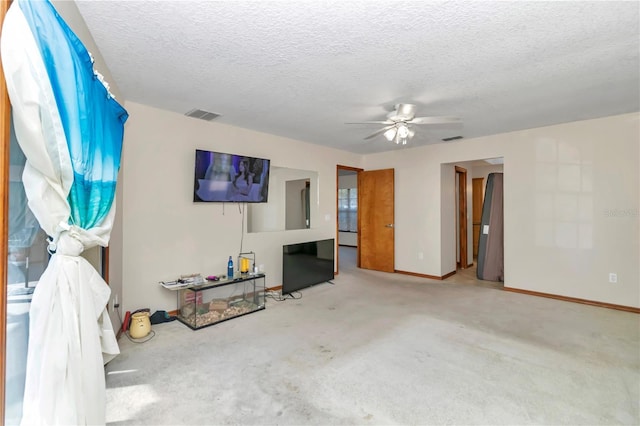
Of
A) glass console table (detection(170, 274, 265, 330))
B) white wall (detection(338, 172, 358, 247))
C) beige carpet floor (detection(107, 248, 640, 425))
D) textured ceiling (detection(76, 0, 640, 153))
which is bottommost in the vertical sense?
beige carpet floor (detection(107, 248, 640, 425))

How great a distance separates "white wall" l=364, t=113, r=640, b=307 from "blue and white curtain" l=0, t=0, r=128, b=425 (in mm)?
5082

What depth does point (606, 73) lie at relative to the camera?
2.64 m

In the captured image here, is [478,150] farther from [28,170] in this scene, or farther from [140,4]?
[28,170]

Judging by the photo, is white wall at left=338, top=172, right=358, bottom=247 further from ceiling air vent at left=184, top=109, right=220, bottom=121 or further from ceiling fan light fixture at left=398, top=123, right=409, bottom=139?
ceiling air vent at left=184, top=109, right=220, bottom=121

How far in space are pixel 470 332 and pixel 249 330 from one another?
2.28m

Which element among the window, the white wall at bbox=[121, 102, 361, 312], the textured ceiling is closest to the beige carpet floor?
the white wall at bbox=[121, 102, 361, 312]

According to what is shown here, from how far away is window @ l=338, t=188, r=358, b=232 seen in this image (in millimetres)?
9861

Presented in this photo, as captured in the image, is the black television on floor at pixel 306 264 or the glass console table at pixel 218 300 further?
the black television on floor at pixel 306 264

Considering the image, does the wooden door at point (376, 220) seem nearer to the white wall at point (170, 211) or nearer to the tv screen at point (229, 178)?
the white wall at point (170, 211)

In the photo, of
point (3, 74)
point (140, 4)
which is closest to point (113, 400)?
Result: point (3, 74)

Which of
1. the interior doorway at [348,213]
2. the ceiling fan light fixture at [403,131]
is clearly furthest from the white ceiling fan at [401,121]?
the interior doorway at [348,213]

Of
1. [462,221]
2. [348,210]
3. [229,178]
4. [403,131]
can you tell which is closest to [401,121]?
[403,131]

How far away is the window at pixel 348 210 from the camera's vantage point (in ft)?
32.4

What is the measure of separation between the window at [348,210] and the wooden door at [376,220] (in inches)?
132
